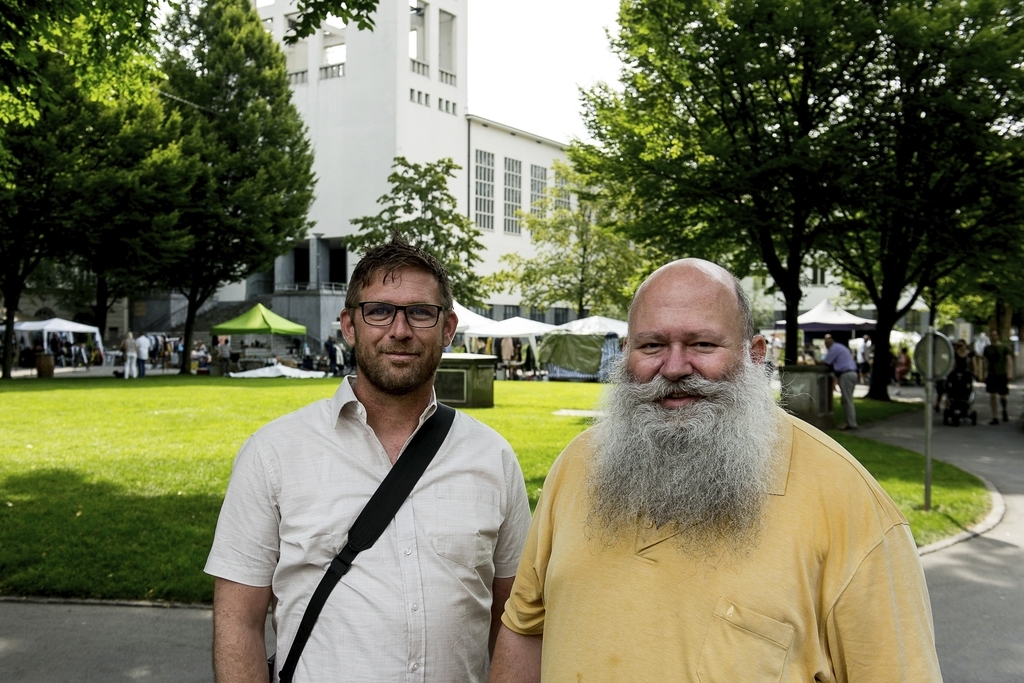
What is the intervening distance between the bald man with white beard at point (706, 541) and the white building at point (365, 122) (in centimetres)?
6190

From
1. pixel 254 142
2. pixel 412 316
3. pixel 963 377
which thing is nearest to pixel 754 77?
pixel 963 377

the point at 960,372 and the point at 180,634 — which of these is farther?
the point at 960,372

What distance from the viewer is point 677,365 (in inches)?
90.0

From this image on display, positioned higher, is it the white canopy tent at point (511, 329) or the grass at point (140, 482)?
the white canopy tent at point (511, 329)

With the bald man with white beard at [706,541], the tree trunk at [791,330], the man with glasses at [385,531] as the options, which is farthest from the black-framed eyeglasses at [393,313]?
the tree trunk at [791,330]

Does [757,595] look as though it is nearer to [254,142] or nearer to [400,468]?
[400,468]

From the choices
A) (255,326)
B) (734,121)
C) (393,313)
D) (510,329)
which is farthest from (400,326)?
(255,326)

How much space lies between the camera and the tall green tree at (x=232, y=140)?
41750 millimetres

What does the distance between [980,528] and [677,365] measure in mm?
8766

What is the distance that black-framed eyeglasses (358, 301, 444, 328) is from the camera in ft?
9.65

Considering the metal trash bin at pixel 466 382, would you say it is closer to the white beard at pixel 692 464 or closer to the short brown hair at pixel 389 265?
the short brown hair at pixel 389 265

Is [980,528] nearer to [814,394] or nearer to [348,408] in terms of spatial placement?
[348,408]

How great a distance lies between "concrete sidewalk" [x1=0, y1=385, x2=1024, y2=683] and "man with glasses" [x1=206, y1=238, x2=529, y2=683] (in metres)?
2.98

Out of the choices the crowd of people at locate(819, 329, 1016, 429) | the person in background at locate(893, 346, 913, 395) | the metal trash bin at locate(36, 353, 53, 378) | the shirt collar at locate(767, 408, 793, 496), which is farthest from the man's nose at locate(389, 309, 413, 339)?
the metal trash bin at locate(36, 353, 53, 378)
